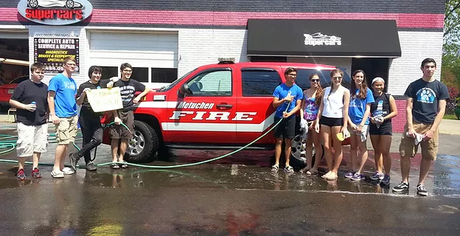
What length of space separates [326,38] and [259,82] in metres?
5.90

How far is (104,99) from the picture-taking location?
5.89 m

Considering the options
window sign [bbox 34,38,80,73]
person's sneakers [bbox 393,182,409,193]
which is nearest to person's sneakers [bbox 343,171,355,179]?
person's sneakers [bbox 393,182,409,193]

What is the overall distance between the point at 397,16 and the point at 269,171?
338 inches

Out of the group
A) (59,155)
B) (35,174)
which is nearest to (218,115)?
(59,155)

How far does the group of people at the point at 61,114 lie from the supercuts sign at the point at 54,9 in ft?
24.8

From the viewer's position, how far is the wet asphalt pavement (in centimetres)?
392

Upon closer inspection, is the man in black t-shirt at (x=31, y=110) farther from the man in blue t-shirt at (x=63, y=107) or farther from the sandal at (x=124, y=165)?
the sandal at (x=124, y=165)

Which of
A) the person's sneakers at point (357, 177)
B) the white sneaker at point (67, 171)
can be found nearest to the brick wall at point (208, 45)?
the white sneaker at point (67, 171)

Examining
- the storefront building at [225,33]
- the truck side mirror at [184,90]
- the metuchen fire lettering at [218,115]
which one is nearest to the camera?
the truck side mirror at [184,90]

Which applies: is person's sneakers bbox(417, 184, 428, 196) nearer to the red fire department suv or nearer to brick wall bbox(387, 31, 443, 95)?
the red fire department suv

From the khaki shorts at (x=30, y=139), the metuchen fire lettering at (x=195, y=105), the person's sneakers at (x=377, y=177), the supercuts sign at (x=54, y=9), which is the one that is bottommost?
the person's sneakers at (x=377, y=177)

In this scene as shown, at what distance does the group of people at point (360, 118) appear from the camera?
5059 mm

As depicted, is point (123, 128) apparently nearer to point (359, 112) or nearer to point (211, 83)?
point (211, 83)

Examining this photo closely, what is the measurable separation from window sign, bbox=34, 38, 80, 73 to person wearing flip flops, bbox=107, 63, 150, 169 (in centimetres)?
740
